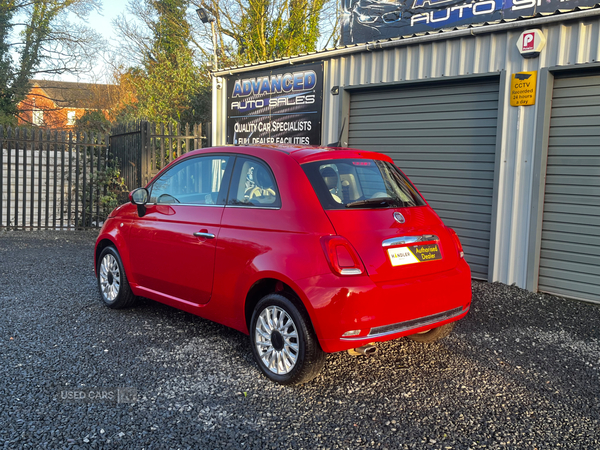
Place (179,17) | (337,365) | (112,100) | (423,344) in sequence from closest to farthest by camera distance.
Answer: (337,365) → (423,344) → (179,17) → (112,100)

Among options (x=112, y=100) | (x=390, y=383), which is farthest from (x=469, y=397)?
(x=112, y=100)

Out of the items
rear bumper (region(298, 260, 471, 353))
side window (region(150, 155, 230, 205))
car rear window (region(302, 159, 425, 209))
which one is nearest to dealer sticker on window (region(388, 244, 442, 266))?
rear bumper (region(298, 260, 471, 353))

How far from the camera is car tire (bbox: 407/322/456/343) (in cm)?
448

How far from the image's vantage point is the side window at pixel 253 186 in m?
4.06

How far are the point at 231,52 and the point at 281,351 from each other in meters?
20.3

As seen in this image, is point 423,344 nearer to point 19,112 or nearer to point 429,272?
point 429,272

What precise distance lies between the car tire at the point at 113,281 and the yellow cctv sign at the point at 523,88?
17.2 feet

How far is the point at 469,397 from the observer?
370cm

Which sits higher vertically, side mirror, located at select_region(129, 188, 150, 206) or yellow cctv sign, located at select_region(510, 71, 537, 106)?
yellow cctv sign, located at select_region(510, 71, 537, 106)

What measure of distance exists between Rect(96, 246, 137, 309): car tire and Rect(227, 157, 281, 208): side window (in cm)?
187

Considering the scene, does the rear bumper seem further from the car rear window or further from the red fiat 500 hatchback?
the car rear window

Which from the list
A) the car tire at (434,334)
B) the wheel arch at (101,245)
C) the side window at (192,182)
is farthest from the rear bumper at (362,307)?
the wheel arch at (101,245)

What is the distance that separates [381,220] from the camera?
12.5 ft

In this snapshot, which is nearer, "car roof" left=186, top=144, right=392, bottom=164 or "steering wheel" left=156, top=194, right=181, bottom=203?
"car roof" left=186, top=144, right=392, bottom=164
